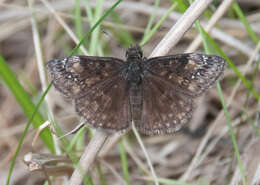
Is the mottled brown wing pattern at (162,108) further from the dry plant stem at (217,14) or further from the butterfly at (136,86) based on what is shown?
the dry plant stem at (217,14)

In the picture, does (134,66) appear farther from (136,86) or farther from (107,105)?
(107,105)

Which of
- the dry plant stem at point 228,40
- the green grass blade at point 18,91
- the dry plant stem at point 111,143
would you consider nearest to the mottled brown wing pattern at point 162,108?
the dry plant stem at point 111,143

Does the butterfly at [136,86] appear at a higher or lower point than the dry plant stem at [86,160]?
higher

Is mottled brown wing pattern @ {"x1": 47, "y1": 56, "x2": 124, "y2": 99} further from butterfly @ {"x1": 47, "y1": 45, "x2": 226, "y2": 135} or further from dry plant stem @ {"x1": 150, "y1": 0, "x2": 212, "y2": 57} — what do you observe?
dry plant stem @ {"x1": 150, "y1": 0, "x2": 212, "y2": 57}

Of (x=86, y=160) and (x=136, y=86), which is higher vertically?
(x=136, y=86)

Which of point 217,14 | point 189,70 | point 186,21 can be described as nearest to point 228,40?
point 217,14

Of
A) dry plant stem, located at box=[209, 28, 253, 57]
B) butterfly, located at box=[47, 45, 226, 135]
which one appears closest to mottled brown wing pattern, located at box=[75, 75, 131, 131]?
butterfly, located at box=[47, 45, 226, 135]
